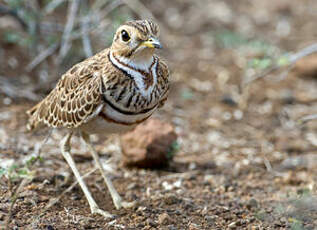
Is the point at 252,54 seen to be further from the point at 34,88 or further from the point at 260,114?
the point at 34,88

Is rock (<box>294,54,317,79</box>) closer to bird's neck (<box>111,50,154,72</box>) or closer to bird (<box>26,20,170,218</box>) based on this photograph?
bird (<box>26,20,170,218</box>)

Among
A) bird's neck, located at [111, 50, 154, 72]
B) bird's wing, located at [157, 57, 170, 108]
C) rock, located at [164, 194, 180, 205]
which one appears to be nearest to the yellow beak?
bird's neck, located at [111, 50, 154, 72]

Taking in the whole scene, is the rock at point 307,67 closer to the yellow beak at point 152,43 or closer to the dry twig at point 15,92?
the dry twig at point 15,92

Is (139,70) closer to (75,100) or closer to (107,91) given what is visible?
(107,91)

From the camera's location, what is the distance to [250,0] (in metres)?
12.5

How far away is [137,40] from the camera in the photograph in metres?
4.44

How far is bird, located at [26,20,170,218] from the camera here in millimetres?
4527

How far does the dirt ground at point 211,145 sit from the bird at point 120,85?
0.66m

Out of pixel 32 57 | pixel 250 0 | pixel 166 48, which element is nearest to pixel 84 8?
pixel 32 57

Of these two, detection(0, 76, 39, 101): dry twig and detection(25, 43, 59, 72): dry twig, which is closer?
detection(0, 76, 39, 101): dry twig

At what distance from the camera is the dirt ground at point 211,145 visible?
487 cm

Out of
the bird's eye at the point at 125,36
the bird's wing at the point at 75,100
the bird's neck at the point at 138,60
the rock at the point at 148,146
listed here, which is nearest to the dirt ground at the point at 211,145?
the rock at the point at 148,146

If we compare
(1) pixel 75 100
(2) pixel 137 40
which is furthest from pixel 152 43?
(1) pixel 75 100

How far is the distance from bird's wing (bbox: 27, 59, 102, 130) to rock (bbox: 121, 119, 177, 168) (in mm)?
1208
